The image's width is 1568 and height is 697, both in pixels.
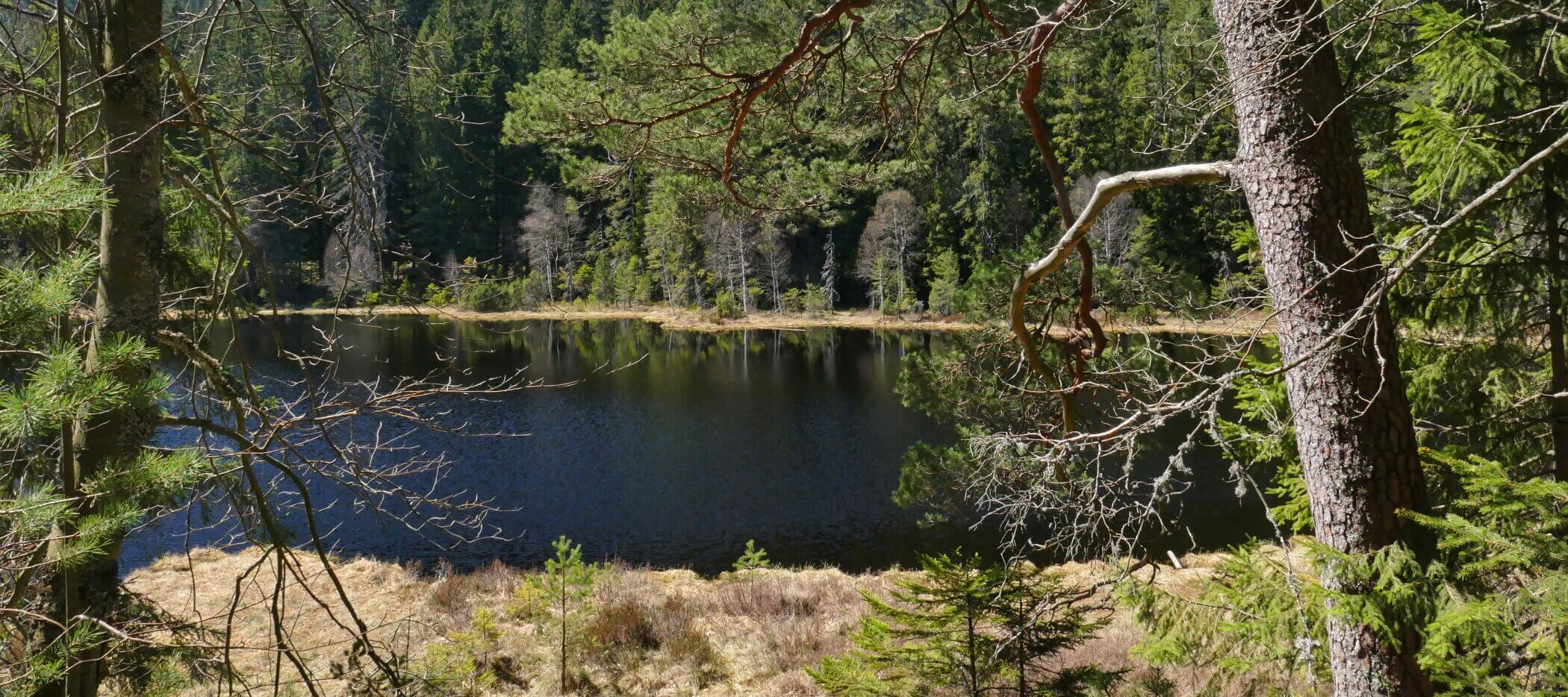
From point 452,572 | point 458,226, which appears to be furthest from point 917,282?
point 452,572

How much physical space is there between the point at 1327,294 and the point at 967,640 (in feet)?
6.35

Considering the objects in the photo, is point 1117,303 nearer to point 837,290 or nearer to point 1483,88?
point 1483,88

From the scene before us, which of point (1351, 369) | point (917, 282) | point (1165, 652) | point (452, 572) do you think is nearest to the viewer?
point (1351, 369)

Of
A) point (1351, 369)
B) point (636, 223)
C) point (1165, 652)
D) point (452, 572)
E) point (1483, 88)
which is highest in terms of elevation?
point (636, 223)

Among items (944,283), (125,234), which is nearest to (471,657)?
(125,234)

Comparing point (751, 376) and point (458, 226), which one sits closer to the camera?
point (751, 376)

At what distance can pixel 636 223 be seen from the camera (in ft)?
147

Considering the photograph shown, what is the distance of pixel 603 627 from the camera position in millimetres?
7223

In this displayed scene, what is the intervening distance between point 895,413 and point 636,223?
A: 92.4 feet

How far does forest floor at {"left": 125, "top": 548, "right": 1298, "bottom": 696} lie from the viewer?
6039 mm

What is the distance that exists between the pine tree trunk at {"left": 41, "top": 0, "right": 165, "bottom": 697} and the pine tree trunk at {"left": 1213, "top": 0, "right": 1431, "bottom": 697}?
9.01 ft

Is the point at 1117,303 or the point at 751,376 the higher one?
the point at 1117,303

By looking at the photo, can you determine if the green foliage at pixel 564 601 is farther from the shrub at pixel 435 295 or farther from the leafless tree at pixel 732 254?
the leafless tree at pixel 732 254

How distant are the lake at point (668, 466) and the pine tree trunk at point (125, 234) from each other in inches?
15.4
